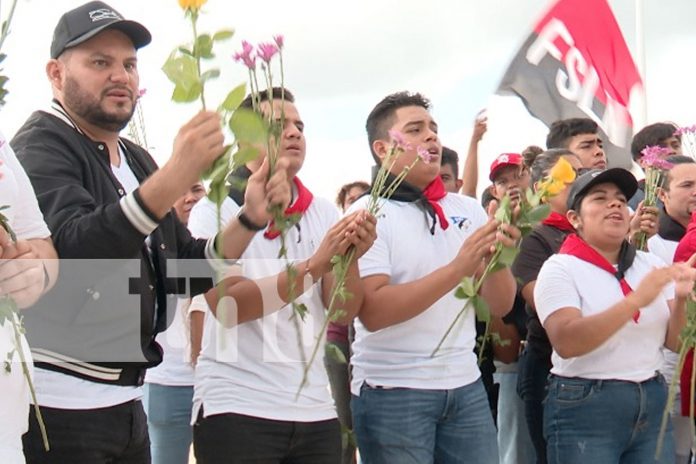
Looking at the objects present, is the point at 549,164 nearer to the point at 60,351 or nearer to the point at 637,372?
the point at 637,372

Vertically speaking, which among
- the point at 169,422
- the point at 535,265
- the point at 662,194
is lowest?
the point at 169,422

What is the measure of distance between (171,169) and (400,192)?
5.09ft

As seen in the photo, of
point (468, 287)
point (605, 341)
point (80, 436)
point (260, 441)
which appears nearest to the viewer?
point (80, 436)

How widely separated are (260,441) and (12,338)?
3.46ft

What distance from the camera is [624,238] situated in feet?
13.1

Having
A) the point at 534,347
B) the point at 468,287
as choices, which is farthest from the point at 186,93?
the point at 534,347

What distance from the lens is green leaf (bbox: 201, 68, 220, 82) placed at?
206 cm

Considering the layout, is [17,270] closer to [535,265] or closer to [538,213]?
[538,213]

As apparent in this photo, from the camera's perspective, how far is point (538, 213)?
3189 millimetres

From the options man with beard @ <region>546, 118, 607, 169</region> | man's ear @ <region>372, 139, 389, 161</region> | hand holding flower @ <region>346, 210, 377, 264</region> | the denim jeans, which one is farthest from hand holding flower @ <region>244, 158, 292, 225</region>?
man with beard @ <region>546, 118, 607, 169</region>

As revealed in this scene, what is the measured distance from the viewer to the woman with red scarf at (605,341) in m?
3.70

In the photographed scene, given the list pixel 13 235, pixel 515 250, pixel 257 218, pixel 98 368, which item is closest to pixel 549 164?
pixel 515 250

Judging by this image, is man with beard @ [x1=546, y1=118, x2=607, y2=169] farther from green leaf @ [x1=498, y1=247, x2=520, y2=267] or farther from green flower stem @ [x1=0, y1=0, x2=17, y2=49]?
green flower stem @ [x1=0, y1=0, x2=17, y2=49]

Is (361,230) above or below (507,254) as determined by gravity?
above
